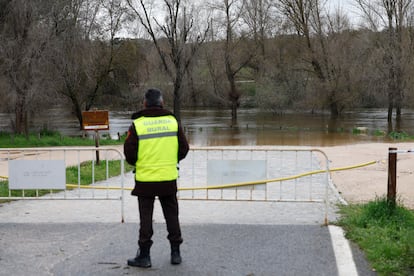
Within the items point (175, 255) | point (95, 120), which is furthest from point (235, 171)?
point (95, 120)

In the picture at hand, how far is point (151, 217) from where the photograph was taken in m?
5.07

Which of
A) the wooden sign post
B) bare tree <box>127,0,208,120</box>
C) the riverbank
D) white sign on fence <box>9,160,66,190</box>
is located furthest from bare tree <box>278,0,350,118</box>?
white sign on fence <box>9,160,66,190</box>

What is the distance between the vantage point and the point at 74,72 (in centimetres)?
3231

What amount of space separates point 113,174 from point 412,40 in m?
35.7

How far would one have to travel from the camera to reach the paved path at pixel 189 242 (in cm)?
500

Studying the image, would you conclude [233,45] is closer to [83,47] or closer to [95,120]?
[83,47]

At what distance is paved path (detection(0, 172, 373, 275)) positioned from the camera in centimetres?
500

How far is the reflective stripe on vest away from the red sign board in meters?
A: 9.70

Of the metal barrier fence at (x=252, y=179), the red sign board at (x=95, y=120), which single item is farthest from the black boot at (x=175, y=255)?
the red sign board at (x=95, y=120)

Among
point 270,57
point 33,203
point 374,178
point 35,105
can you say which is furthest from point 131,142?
point 270,57

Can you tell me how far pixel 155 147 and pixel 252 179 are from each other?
248 cm

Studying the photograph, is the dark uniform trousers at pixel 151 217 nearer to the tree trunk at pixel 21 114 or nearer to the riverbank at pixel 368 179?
the riverbank at pixel 368 179

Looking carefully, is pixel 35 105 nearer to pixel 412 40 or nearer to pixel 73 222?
pixel 73 222

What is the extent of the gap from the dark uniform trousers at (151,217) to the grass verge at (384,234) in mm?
1936
